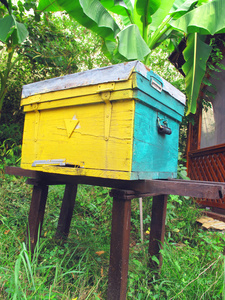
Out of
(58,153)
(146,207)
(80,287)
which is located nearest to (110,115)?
(58,153)

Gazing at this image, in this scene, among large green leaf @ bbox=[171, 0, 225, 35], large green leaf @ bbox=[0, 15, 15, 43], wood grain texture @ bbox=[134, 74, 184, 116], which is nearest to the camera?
wood grain texture @ bbox=[134, 74, 184, 116]

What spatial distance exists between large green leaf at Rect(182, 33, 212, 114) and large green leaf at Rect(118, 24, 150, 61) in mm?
989

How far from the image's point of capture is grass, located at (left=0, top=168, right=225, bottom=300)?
1530mm

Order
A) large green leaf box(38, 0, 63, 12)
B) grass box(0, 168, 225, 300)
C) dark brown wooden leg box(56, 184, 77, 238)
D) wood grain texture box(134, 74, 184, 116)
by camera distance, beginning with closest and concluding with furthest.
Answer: wood grain texture box(134, 74, 184, 116) < grass box(0, 168, 225, 300) < dark brown wooden leg box(56, 184, 77, 238) < large green leaf box(38, 0, 63, 12)

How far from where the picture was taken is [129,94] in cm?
122

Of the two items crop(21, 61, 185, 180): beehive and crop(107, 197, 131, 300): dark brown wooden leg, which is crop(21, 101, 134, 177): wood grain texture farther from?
crop(107, 197, 131, 300): dark brown wooden leg

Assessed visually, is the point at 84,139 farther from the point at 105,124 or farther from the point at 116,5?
the point at 116,5

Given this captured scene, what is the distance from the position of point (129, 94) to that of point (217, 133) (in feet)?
13.8

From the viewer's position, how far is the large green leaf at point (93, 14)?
2171 mm

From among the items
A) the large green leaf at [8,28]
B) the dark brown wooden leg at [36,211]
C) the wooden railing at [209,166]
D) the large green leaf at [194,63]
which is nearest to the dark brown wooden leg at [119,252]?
the dark brown wooden leg at [36,211]

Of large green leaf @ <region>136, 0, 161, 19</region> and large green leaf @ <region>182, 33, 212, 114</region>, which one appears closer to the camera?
large green leaf @ <region>136, 0, 161, 19</region>

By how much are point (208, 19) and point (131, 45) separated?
0.82m

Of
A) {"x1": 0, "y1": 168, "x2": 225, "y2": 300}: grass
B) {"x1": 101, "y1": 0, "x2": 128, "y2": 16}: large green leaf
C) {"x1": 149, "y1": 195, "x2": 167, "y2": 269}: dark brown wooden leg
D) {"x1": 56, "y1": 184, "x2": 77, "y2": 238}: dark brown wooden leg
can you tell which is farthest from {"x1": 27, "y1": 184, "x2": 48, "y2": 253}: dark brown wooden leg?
{"x1": 101, "y1": 0, "x2": 128, "y2": 16}: large green leaf

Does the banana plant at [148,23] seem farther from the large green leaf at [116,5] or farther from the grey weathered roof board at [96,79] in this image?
the grey weathered roof board at [96,79]
